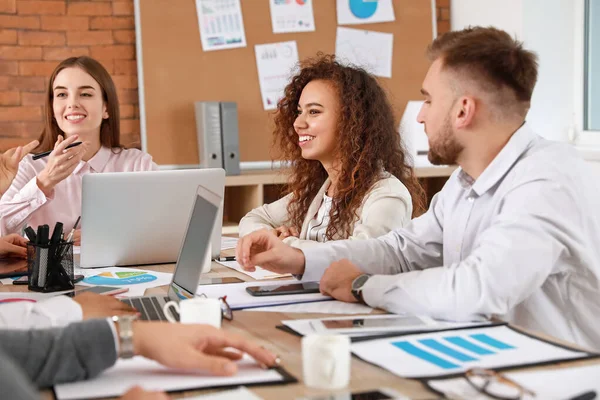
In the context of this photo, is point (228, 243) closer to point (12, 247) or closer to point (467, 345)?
point (12, 247)

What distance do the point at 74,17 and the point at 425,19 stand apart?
195 cm

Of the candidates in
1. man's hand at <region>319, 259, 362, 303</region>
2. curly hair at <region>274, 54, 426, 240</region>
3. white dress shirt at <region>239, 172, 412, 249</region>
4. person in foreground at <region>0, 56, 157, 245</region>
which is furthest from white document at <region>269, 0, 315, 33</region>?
man's hand at <region>319, 259, 362, 303</region>

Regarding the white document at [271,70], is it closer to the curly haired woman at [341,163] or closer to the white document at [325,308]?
the curly haired woman at [341,163]

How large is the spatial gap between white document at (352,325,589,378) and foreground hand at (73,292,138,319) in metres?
0.50

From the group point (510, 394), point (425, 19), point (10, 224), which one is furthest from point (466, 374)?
point (425, 19)

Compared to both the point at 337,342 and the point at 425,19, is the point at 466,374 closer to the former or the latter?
the point at 337,342

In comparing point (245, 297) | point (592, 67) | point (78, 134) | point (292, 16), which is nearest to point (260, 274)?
point (245, 297)

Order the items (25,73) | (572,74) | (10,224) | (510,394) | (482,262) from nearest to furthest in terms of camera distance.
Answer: (510,394), (482,262), (10,224), (25,73), (572,74)

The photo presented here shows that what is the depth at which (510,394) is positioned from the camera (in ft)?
3.36

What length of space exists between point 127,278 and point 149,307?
1.29 feet

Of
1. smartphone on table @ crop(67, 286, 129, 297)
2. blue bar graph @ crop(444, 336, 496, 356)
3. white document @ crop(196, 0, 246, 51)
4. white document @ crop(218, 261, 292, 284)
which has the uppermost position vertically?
white document @ crop(196, 0, 246, 51)

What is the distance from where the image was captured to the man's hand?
1.62 metres

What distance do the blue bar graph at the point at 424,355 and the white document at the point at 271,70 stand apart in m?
3.09

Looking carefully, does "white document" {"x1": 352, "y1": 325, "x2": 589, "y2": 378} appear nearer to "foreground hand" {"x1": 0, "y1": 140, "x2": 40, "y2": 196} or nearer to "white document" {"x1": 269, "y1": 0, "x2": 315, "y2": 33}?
"foreground hand" {"x1": 0, "y1": 140, "x2": 40, "y2": 196}
